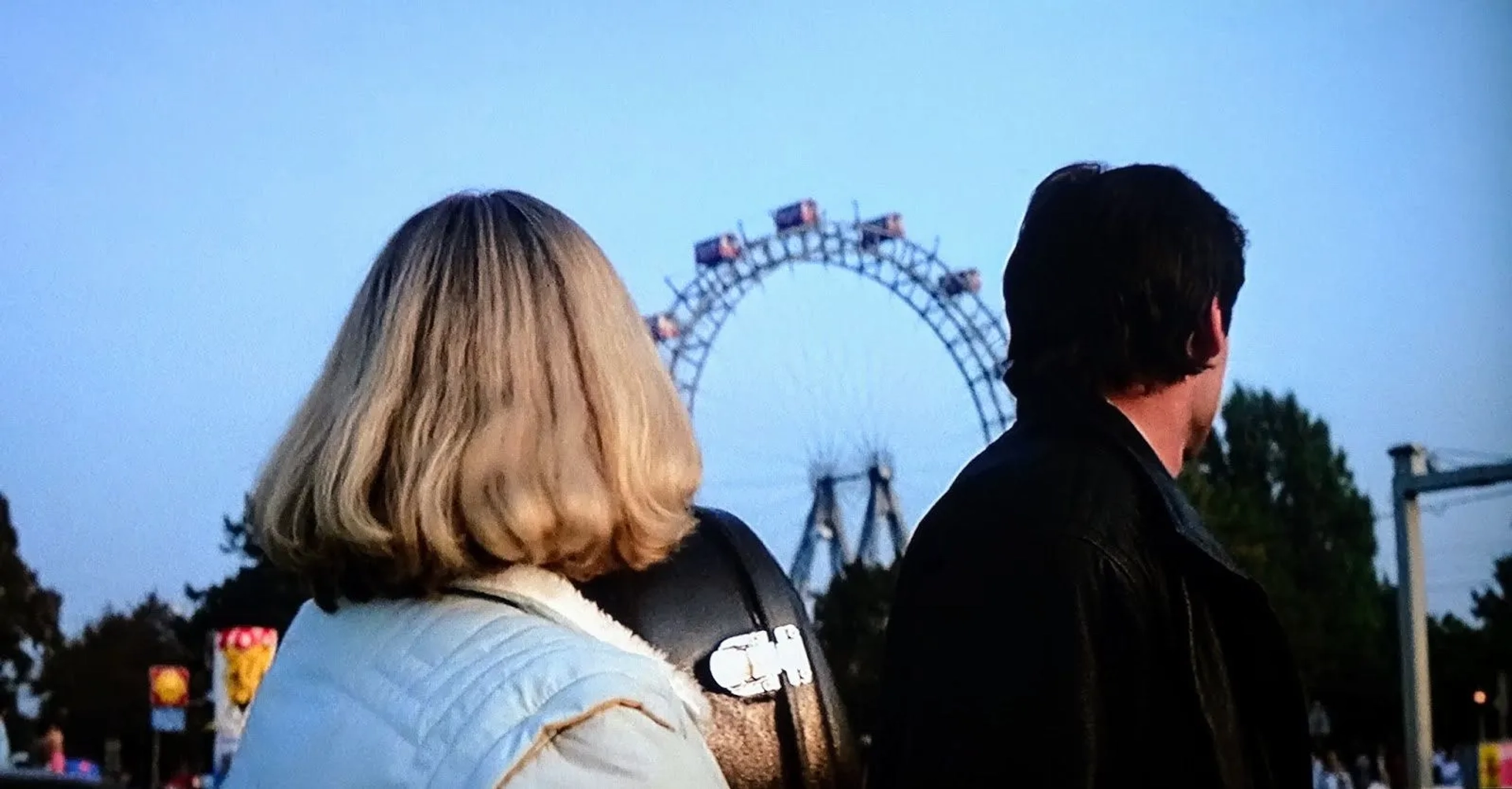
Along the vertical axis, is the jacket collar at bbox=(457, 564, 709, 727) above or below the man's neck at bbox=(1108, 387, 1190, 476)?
below

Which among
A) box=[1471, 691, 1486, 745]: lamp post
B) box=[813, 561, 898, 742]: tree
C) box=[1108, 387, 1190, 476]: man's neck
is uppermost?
box=[1108, 387, 1190, 476]: man's neck

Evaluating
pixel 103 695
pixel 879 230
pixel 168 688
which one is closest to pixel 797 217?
pixel 879 230

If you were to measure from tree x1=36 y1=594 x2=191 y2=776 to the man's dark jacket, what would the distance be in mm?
46440

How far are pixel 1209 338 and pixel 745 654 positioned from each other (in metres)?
0.78

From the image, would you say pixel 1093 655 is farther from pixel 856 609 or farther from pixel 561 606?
pixel 856 609

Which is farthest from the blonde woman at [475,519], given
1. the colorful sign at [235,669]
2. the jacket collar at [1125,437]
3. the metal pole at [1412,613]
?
the colorful sign at [235,669]

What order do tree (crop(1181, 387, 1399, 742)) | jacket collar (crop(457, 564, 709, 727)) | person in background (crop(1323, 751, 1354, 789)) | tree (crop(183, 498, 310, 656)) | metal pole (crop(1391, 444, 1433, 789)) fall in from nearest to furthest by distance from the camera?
jacket collar (crop(457, 564, 709, 727)) → metal pole (crop(1391, 444, 1433, 789)) → person in background (crop(1323, 751, 1354, 789)) → tree (crop(183, 498, 310, 656)) → tree (crop(1181, 387, 1399, 742))

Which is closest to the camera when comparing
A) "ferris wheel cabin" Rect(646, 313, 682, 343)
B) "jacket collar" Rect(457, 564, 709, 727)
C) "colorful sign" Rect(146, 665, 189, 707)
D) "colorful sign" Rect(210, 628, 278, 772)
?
"jacket collar" Rect(457, 564, 709, 727)

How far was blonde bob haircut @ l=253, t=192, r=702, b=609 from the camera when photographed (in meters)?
1.43

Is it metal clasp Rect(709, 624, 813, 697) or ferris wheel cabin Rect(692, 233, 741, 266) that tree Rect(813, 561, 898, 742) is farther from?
metal clasp Rect(709, 624, 813, 697)

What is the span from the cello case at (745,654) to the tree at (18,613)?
3859cm

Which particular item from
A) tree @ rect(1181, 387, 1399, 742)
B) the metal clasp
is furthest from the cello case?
tree @ rect(1181, 387, 1399, 742)

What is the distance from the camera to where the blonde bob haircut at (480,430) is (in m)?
1.43

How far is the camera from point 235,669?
666 inches
